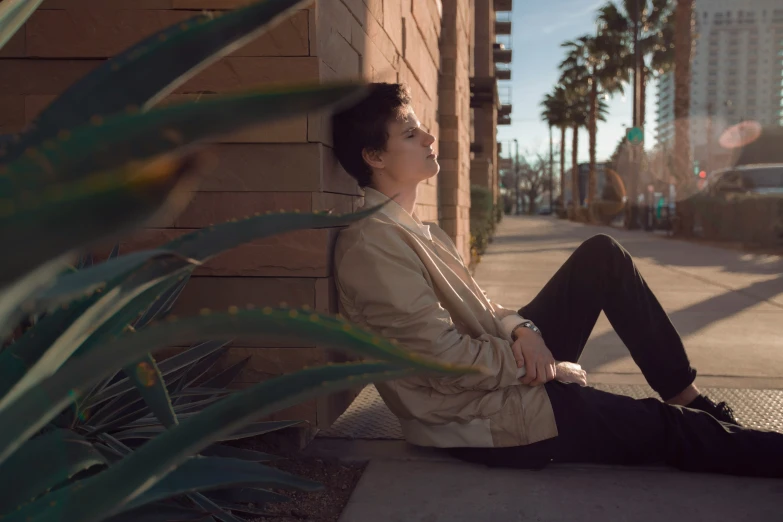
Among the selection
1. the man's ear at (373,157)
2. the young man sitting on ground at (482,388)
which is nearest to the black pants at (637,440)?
the young man sitting on ground at (482,388)

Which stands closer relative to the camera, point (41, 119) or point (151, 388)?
point (41, 119)

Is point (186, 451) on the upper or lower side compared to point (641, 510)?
upper

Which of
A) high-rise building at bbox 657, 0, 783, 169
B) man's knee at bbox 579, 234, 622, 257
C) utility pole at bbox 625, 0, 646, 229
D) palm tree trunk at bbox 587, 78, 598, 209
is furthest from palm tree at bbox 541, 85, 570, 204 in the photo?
high-rise building at bbox 657, 0, 783, 169

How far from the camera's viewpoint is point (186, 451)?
2.63 ft

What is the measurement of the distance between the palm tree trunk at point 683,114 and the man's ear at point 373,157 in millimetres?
15221

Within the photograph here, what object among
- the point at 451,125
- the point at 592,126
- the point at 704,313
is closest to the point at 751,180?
the point at 704,313

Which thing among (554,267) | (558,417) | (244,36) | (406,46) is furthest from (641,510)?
(554,267)

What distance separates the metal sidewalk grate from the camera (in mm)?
2662

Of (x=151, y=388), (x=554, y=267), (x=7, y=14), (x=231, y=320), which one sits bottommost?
(x=554, y=267)

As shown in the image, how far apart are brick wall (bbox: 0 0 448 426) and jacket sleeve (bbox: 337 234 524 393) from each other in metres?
0.25

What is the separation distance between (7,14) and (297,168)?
4.62ft

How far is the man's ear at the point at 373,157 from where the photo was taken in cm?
253

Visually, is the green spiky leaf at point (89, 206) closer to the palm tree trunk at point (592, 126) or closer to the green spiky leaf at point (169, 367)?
the green spiky leaf at point (169, 367)

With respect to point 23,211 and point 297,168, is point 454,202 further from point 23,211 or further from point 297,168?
point 23,211
